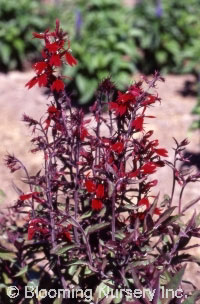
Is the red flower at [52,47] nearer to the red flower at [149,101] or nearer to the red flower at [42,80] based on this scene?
the red flower at [42,80]

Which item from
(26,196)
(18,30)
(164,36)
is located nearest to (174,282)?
(26,196)

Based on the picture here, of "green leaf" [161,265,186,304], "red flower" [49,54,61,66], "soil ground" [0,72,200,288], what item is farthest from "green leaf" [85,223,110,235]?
"soil ground" [0,72,200,288]

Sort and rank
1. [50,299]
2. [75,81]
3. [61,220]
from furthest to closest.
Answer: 1. [75,81]
2. [50,299]
3. [61,220]

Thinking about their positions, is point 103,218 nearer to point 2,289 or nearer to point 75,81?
point 2,289

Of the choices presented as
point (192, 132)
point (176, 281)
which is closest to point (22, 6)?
point (192, 132)

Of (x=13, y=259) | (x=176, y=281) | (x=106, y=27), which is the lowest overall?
(x=176, y=281)

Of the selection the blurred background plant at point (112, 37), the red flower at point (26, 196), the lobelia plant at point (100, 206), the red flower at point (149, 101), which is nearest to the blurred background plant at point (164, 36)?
the blurred background plant at point (112, 37)

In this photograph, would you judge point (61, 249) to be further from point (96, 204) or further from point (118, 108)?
point (118, 108)
